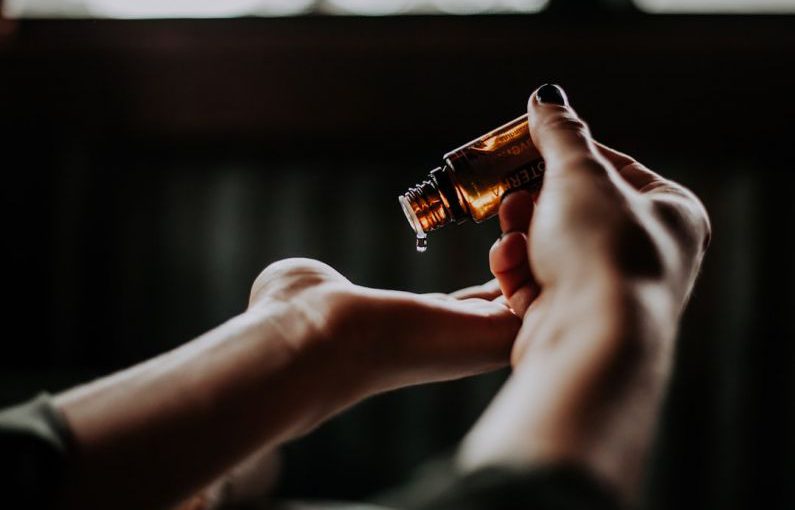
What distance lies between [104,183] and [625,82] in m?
1.57

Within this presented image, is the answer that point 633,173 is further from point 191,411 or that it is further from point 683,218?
point 191,411

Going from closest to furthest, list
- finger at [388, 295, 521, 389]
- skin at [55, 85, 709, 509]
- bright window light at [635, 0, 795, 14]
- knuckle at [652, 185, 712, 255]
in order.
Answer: skin at [55, 85, 709, 509] → knuckle at [652, 185, 712, 255] → finger at [388, 295, 521, 389] → bright window light at [635, 0, 795, 14]

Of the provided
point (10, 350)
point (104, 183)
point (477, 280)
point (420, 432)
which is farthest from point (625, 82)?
point (10, 350)

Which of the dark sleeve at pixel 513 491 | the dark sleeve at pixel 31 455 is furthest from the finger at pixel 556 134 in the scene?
the dark sleeve at pixel 31 455

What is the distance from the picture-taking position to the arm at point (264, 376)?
607mm

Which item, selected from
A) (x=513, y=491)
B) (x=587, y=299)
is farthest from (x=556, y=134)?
(x=513, y=491)

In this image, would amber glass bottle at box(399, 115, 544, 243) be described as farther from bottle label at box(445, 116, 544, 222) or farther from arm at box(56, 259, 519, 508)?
arm at box(56, 259, 519, 508)

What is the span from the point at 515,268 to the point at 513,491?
53cm

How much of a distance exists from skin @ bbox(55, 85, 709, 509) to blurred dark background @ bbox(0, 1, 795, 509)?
113 centimetres

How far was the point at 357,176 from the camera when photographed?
214 cm

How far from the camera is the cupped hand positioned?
0.79 m

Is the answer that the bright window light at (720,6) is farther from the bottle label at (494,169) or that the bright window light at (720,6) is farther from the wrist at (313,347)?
the wrist at (313,347)

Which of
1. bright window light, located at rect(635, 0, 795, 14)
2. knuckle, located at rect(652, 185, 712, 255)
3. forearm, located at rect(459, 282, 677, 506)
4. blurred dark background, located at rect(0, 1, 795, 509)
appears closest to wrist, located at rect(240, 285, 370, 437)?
forearm, located at rect(459, 282, 677, 506)

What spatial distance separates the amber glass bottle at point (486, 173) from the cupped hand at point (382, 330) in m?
0.12
